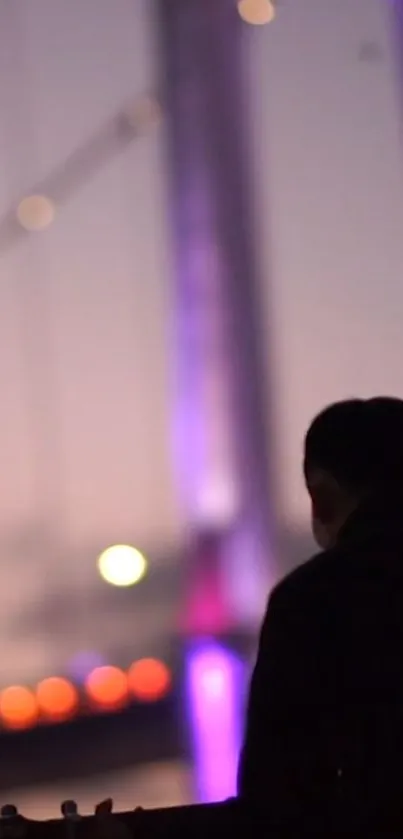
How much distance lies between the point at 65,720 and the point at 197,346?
885 millimetres

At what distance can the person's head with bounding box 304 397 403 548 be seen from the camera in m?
0.98

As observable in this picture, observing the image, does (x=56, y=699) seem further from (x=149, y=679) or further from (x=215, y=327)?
(x=215, y=327)

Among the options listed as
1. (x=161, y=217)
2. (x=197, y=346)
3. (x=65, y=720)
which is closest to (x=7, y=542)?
(x=65, y=720)

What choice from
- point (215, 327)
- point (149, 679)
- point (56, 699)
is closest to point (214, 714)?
point (149, 679)

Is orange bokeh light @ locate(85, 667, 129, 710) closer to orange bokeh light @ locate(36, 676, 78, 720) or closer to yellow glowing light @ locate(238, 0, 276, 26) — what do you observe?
orange bokeh light @ locate(36, 676, 78, 720)

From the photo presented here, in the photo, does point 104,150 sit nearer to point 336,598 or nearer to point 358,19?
point 358,19

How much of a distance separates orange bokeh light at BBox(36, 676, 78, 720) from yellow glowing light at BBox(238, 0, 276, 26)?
1.53 m

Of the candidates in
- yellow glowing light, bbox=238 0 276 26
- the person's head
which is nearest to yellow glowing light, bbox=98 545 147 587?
yellow glowing light, bbox=238 0 276 26

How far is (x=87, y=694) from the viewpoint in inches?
109

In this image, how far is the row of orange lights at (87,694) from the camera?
2.71m

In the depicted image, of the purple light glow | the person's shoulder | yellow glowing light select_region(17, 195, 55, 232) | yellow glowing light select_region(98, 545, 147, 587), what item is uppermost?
yellow glowing light select_region(17, 195, 55, 232)

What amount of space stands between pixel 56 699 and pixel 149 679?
9.1 inches

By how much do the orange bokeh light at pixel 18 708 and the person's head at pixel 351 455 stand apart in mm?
1838

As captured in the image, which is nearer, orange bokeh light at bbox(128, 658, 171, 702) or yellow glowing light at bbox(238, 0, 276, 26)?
yellow glowing light at bbox(238, 0, 276, 26)
